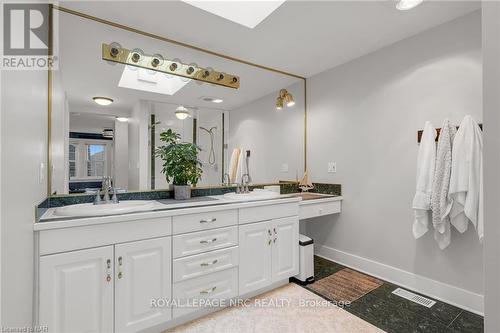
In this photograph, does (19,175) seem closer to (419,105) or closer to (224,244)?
(224,244)

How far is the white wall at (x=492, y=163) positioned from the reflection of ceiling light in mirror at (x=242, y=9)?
1494 millimetres

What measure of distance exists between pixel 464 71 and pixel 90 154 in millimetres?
2936

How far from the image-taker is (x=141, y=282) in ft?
4.90

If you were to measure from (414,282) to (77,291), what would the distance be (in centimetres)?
257

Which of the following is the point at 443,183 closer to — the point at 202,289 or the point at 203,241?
the point at 203,241

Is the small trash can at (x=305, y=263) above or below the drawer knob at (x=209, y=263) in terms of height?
below

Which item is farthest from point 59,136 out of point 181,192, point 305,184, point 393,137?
point 393,137

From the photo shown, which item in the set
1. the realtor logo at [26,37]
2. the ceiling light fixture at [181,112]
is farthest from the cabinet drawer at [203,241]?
the realtor logo at [26,37]

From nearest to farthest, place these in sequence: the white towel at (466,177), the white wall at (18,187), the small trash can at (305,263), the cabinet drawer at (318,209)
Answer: the white wall at (18,187), the white towel at (466,177), the small trash can at (305,263), the cabinet drawer at (318,209)

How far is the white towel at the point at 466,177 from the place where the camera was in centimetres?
171

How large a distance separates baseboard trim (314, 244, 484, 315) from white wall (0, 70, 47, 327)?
2652 mm

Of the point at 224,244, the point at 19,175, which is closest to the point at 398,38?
the point at 224,244

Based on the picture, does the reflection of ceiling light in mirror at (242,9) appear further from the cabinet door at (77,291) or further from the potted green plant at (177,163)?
the cabinet door at (77,291)

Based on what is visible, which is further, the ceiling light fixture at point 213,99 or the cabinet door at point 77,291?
the ceiling light fixture at point 213,99
